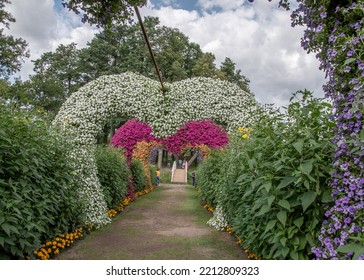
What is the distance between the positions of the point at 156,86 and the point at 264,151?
7.23m

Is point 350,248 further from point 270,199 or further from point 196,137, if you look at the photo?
point 196,137

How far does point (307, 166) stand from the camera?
8.39 ft

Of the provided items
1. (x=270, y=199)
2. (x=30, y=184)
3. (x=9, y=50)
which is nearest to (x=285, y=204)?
(x=270, y=199)

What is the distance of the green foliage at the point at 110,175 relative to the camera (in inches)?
317

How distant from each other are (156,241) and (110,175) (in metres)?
3.31

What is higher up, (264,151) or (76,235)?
(264,151)

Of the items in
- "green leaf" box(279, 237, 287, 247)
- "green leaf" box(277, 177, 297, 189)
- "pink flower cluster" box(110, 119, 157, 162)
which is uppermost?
"pink flower cluster" box(110, 119, 157, 162)

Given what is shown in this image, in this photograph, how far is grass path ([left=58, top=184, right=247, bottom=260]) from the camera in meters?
4.75

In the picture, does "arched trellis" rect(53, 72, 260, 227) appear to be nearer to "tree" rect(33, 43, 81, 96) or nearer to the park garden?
the park garden

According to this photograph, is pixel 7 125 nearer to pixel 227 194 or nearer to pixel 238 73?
pixel 227 194

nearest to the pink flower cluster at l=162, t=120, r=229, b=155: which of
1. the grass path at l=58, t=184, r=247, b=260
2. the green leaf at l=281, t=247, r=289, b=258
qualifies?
the grass path at l=58, t=184, r=247, b=260

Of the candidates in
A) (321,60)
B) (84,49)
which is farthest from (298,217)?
(84,49)

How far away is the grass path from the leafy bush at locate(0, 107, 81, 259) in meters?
0.60

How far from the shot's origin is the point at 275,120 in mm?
3447
